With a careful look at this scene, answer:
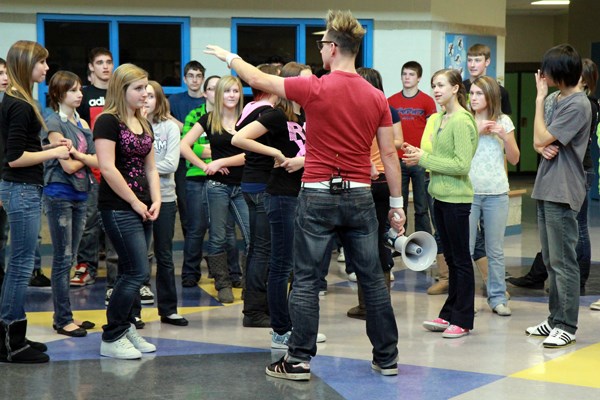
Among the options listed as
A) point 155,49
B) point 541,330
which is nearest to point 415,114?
point 155,49

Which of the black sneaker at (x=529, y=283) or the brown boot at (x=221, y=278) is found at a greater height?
the brown boot at (x=221, y=278)

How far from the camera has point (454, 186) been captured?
6.84 m

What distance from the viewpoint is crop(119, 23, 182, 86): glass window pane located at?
11.3m

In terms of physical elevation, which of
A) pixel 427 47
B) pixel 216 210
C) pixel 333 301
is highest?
Result: pixel 427 47

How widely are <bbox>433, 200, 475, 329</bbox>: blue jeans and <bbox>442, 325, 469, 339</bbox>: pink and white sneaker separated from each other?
3 cm

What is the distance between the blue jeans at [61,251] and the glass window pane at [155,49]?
4.61 metres

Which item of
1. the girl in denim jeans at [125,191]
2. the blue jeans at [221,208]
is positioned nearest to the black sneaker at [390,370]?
the girl in denim jeans at [125,191]

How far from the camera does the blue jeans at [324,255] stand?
18.4 ft

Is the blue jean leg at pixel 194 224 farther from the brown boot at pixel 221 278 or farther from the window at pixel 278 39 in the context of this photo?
the window at pixel 278 39

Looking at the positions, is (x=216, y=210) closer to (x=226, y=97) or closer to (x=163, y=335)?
(x=226, y=97)

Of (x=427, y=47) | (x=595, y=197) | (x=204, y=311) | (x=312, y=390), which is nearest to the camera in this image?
(x=312, y=390)

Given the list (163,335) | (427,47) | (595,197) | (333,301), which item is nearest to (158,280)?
(163,335)

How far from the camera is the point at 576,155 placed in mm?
6551

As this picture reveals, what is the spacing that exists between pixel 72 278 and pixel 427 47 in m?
5.33
